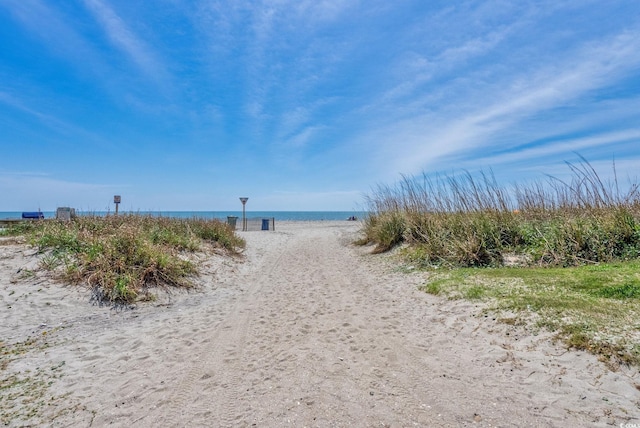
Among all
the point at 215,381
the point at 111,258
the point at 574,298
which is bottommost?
the point at 215,381

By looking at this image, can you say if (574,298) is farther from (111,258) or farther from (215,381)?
(111,258)

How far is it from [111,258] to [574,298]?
341 inches

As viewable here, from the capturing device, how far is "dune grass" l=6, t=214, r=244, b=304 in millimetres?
6648

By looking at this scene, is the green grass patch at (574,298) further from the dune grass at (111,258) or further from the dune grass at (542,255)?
the dune grass at (111,258)

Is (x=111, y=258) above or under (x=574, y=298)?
above

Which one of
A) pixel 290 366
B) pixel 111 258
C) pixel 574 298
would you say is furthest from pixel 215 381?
pixel 111 258

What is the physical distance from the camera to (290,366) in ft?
12.0

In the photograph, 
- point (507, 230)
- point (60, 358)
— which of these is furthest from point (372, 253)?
point (60, 358)

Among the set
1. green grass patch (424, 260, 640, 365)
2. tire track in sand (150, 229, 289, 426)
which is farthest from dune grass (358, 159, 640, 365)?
tire track in sand (150, 229, 289, 426)

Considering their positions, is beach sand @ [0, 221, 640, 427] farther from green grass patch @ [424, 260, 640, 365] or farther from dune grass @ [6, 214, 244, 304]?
dune grass @ [6, 214, 244, 304]

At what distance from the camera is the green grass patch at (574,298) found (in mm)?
3414

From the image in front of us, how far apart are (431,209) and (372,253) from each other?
264 centimetres

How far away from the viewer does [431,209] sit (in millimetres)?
11438

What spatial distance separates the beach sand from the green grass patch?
0.87 feet
